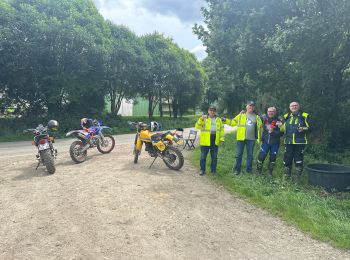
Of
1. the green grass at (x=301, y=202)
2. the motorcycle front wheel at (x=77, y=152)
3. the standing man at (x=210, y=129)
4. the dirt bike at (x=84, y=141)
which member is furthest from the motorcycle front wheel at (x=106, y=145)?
the green grass at (x=301, y=202)

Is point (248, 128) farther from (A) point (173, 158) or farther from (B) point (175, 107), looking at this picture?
(B) point (175, 107)

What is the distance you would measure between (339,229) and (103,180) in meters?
5.07

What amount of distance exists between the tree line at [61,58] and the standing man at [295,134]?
48.7 feet

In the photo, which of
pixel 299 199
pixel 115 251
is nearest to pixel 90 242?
pixel 115 251

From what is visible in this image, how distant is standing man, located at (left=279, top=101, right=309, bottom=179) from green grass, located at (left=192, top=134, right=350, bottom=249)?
1.45 ft

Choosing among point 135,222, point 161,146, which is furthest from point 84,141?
point 135,222

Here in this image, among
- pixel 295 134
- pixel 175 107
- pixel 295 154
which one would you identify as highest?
pixel 175 107

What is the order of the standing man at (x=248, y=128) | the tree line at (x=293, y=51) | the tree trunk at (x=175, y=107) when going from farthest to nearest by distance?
the tree trunk at (x=175, y=107), the tree line at (x=293, y=51), the standing man at (x=248, y=128)

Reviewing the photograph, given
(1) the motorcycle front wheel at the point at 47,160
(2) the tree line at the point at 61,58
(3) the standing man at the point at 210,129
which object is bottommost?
A: (1) the motorcycle front wheel at the point at 47,160

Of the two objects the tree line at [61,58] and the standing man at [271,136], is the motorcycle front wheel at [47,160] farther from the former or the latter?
the tree line at [61,58]

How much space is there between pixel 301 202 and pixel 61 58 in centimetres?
1738

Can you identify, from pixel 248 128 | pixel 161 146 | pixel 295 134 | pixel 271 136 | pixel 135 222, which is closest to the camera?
pixel 135 222

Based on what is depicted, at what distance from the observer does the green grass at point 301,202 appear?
4.89 meters

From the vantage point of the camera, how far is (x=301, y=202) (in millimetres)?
6156
